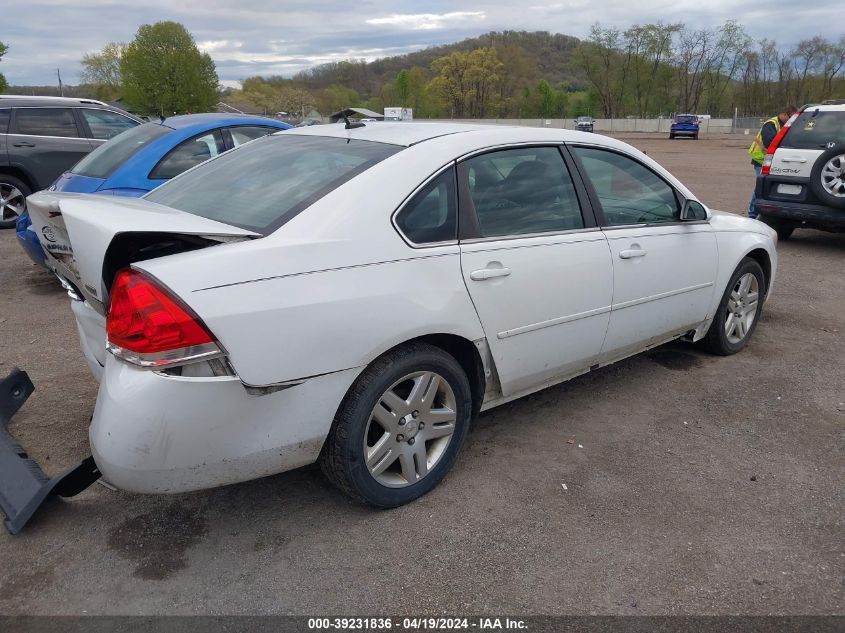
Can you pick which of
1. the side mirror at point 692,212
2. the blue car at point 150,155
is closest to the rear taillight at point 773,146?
the side mirror at point 692,212

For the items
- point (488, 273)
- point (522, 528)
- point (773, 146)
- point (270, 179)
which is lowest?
point (522, 528)

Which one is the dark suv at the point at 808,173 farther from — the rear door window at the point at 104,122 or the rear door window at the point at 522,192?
the rear door window at the point at 104,122

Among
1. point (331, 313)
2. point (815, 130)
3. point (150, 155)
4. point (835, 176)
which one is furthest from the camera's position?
point (815, 130)

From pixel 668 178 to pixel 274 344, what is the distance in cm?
292

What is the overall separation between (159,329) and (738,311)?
4.04 meters

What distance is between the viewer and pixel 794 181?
8641mm

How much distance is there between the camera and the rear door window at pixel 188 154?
607cm

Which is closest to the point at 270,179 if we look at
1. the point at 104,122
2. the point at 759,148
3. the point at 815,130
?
the point at 815,130

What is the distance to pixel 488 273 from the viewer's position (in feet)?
10.1

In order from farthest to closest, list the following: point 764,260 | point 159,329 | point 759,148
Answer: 1. point 759,148
2. point 764,260
3. point 159,329

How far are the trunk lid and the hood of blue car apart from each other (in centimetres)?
333

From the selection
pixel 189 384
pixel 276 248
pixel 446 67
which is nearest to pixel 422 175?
pixel 276 248

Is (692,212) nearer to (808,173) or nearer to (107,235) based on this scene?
(107,235)

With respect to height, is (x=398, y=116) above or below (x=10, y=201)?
above
